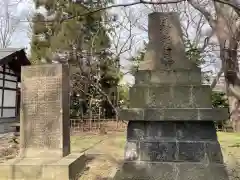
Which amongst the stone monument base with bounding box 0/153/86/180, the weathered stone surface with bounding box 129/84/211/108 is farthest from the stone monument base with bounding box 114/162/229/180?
the stone monument base with bounding box 0/153/86/180

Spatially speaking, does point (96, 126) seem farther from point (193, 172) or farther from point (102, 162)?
point (193, 172)

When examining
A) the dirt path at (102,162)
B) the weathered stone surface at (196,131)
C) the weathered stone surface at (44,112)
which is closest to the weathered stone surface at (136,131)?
the weathered stone surface at (196,131)

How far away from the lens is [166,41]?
5.47 m

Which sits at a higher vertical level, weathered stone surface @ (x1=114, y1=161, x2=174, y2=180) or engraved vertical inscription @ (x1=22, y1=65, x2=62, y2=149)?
engraved vertical inscription @ (x1=22, y1=65, x2=62, y2=149)

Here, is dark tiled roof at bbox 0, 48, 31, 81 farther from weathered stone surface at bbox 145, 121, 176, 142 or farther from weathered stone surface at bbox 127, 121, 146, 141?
weathered stone surface at bbox 145, 121, 176, 142

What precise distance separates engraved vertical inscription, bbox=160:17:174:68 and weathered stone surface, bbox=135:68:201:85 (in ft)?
0.78

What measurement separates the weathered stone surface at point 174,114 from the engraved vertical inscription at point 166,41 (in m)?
1.05

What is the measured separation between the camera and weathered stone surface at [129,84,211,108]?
4.91 metres

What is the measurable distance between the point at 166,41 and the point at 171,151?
2104 millimetres

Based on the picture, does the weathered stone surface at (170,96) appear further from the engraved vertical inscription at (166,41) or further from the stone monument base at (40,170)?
the stone monument base at (40,170)

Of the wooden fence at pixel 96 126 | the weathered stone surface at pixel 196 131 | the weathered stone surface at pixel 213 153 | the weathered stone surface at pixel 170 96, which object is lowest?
the wooden fence at pixel 96 126

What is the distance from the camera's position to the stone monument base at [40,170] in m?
6.00

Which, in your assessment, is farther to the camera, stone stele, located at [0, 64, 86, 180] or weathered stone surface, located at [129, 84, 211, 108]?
stone stele, located at [0, 64, 86, 180]

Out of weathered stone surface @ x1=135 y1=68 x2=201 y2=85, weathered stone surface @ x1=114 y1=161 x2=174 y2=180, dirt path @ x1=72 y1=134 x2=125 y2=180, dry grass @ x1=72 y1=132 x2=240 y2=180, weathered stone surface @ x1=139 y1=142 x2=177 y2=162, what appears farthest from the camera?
dirt path @ x1=72 y1=134 x2=125 y2=180
